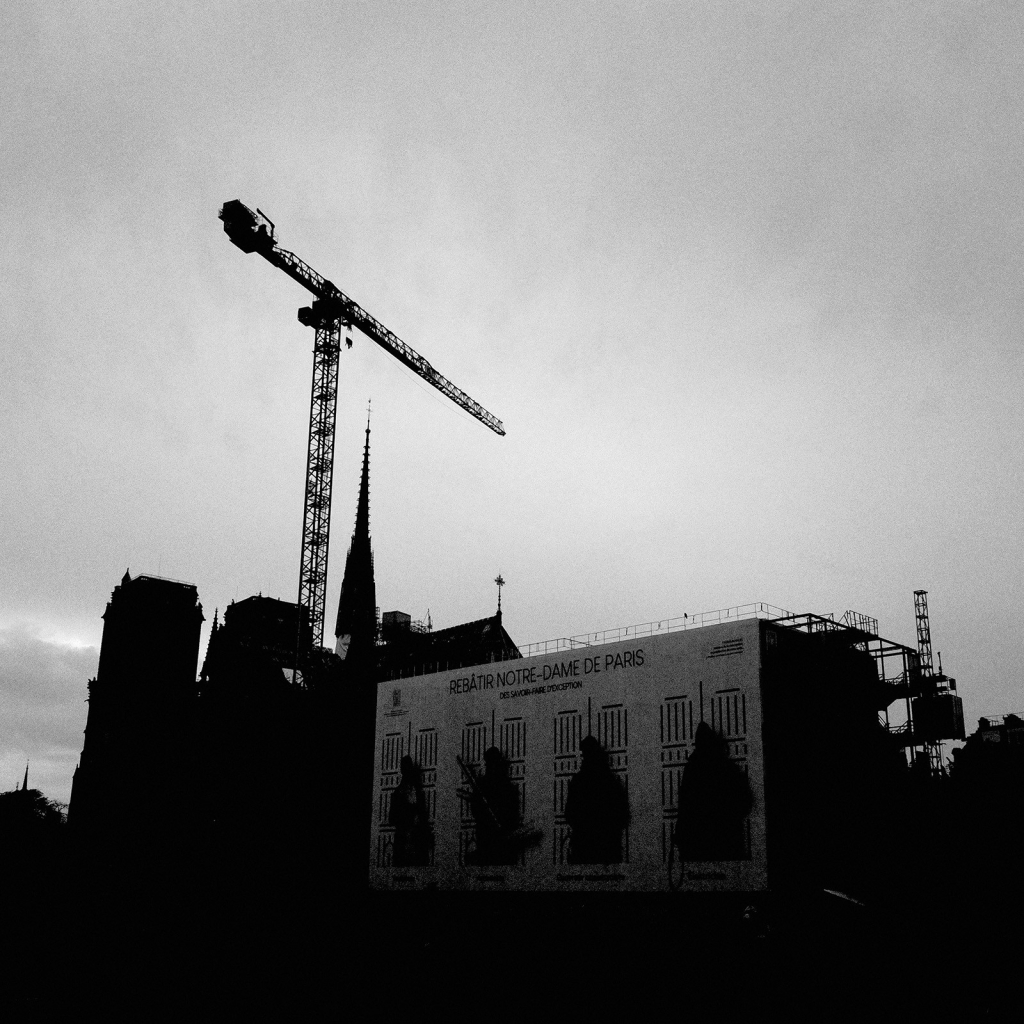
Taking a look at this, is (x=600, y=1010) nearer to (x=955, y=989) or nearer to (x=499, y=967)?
(x=499, y=967)

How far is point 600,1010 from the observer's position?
42719mm

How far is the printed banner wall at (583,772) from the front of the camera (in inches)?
2141

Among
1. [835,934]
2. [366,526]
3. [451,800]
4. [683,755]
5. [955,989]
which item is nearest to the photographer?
[955,989]

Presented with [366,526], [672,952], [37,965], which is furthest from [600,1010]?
[366,526]

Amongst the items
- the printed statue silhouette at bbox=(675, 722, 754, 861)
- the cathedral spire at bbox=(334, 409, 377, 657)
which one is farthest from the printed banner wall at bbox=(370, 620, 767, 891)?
the cathedral spire at bbox=(334, 409, 377, 657)

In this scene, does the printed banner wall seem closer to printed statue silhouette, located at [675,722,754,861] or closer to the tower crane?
printed statue silhouette, located at [675,722,754,861]

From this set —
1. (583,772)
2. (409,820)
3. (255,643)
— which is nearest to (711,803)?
(583,772)

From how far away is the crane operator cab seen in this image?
96.2 meters

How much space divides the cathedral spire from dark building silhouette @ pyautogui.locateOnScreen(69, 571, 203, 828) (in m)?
20.5

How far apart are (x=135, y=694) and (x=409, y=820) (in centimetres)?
8558

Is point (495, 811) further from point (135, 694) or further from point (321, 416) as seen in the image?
point (135, 694)

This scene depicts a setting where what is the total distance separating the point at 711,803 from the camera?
54.3 meters

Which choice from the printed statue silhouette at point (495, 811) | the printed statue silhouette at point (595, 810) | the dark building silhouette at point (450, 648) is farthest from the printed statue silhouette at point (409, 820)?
the dark building silhouette at point (450, 648)

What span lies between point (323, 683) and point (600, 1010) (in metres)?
60.8
